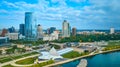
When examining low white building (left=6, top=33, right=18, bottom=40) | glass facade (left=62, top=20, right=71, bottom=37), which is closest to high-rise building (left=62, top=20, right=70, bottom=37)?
glass facade (left=62, top=20, right=71, bottom=37)

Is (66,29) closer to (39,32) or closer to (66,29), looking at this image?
(66,29)

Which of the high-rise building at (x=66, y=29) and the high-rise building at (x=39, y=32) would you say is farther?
the high-rise building at (x=66, y=29)

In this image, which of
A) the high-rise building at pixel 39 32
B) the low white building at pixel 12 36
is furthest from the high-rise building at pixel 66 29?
the low white building at pixel 12 36

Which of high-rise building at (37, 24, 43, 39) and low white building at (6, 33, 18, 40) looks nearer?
low white building at (6, 33, 18, 40)

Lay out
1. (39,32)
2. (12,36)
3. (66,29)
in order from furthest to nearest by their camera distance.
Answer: (39,32) → (66,29) → (12,36)

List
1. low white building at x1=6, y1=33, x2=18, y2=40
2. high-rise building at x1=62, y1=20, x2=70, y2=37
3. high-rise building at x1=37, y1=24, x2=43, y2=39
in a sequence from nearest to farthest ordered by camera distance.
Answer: low white building at x1=6, y1=33, x2=18, y2=40, high-rise building at x1=37, y1=24, x2=43, y2=39, high-rise building at x1=62, y1=20, x2=70, y2=37

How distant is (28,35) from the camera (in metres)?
33.7

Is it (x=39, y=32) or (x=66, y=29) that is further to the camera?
(x=39, y=32)

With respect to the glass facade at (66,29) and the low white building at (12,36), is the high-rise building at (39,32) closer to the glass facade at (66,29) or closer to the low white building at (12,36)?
the glass facade at (66,29)

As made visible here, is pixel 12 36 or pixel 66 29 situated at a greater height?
pixel 66 29

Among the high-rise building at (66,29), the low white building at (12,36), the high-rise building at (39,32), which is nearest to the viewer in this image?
the low white building at (12,36)

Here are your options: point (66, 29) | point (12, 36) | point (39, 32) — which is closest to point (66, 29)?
point (66, 29)

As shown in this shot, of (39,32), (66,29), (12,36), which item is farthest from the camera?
(39,32)

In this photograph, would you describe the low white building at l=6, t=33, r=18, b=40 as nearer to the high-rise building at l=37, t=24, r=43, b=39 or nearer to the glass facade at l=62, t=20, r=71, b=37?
the high-rise building at l=37, t=24, r=43, b=39
